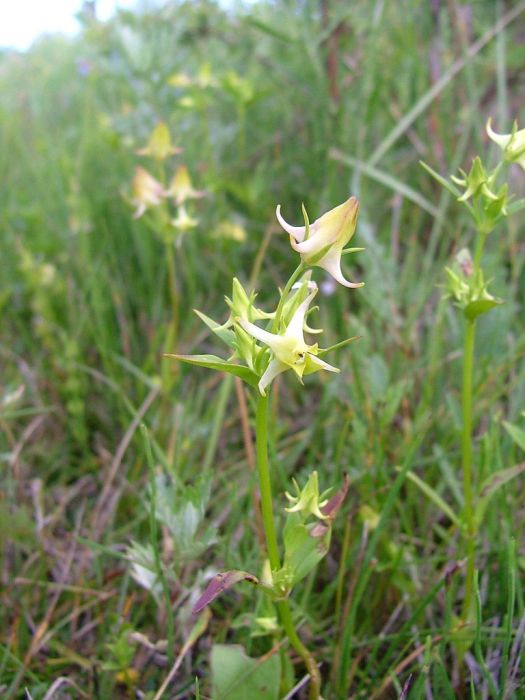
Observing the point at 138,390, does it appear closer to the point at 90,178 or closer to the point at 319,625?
the point at 319,625

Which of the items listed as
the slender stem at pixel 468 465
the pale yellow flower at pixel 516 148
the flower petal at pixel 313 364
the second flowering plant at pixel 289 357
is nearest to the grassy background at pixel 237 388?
the slender stem at pixel 468 465

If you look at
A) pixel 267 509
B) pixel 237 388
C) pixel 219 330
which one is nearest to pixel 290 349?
pixel 219 330

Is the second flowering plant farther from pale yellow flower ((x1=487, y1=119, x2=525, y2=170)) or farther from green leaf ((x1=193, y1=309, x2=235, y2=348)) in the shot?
pale yellow flower ((x1=487, y1=119, x2=525, y2=170))

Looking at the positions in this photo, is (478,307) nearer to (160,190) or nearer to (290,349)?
(290,349)

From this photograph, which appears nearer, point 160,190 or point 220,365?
point 220,365

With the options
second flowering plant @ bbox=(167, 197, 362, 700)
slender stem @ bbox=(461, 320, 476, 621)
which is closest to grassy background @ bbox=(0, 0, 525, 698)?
slender stem @ bbox=(461, 320, 476, 621)

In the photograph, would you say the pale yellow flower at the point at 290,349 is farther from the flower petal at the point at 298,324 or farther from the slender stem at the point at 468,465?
the slender stem at the point at 468,465
